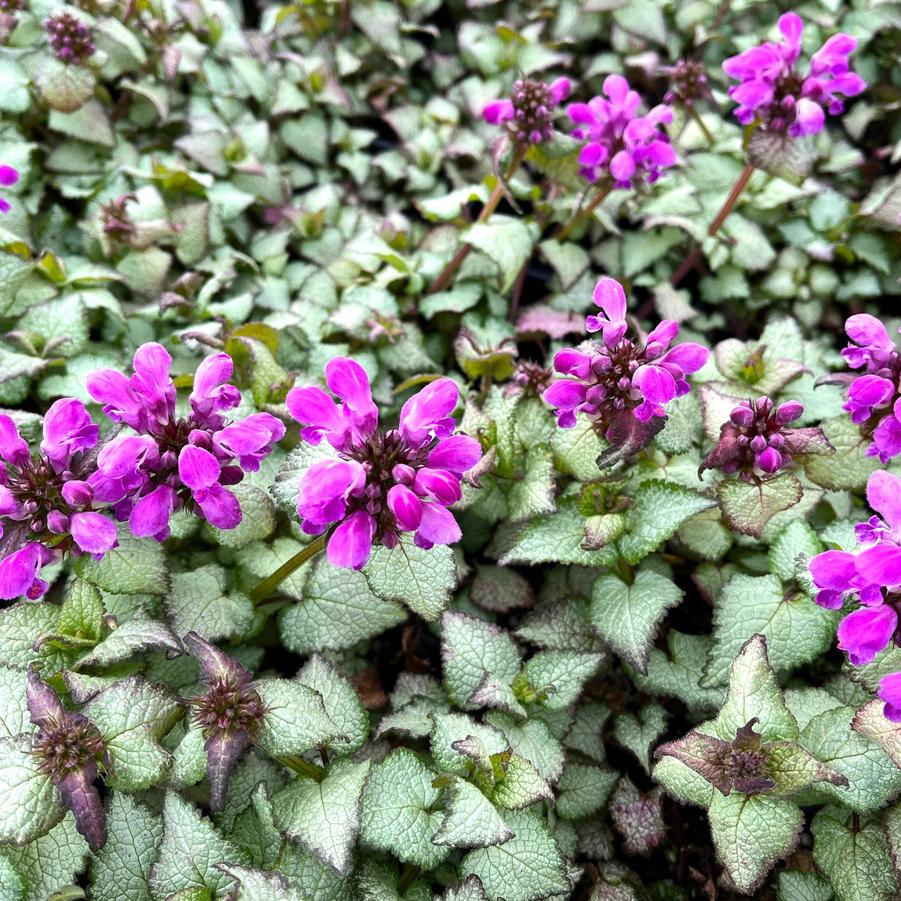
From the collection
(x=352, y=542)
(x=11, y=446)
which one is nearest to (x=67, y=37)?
(x=11, y=446)

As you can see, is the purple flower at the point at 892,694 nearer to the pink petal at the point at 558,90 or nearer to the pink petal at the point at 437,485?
the pink petal at the point at 437,485

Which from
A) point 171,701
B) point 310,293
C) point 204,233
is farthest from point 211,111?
point 171,701

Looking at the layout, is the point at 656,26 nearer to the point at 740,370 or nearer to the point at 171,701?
the point at 740,370

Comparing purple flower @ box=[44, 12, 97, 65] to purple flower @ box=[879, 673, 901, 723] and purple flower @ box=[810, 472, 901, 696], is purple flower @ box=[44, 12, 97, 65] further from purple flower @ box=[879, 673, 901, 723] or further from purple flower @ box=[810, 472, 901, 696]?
purple flower @ box=[879, 673, 901, 723]

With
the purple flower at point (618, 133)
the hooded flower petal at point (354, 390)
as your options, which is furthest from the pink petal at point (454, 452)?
the purple flower at point (618, 133)

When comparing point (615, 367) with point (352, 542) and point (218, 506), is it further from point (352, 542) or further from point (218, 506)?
point (218, 506)

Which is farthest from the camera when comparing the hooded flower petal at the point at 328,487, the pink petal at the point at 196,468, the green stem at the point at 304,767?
the green stem at the point at 304,767
